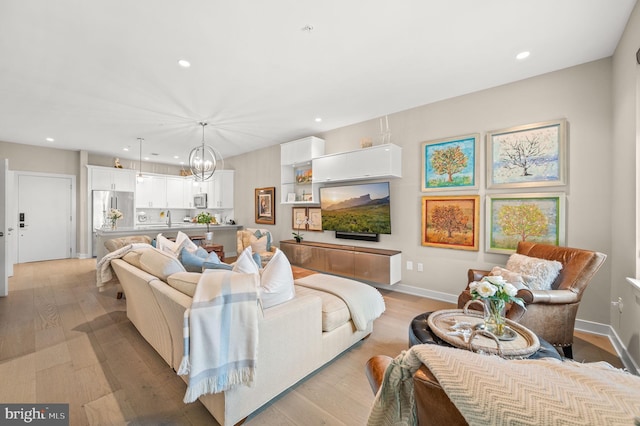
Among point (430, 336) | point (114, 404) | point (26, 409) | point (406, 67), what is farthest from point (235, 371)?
point (406, 67)

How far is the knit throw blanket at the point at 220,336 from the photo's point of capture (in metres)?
1.33

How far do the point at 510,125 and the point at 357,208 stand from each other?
7.58 ft

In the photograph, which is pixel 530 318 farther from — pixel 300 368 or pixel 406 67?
pixel 406 67

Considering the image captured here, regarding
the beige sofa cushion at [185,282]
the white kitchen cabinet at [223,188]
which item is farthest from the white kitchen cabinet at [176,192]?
the beige sofa cushion at [185,282]

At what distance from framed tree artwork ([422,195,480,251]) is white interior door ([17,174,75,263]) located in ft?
27.1

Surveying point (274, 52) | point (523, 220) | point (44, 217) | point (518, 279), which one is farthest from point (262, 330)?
point (44, 217)

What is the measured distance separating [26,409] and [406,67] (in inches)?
163

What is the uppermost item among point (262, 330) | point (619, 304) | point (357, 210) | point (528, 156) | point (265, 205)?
point (528, 156)

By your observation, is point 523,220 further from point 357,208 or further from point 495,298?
point 357,208

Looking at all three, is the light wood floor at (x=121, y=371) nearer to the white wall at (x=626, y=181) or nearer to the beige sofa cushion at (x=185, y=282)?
the white wall at (x=626, y=181)

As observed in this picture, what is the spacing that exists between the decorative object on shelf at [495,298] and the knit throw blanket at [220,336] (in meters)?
1.37

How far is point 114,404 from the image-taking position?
173 centimetres

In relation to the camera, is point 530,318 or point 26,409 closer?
point 26,409

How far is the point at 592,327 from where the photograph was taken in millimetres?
2742
